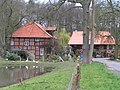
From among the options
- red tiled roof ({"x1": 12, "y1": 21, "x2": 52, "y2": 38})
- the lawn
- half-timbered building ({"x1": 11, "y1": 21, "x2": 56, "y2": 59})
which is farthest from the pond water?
red tiled roof ({"x1": 12, "y1": 21, "x2": 52, "y2": 38})

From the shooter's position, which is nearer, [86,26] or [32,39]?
[86,26]

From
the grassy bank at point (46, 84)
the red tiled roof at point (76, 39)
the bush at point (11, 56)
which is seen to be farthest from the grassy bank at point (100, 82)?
the red tiled roof at point (76, 39)

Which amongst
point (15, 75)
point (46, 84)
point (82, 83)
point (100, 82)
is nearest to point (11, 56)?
point (15, 75)

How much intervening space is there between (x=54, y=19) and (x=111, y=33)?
28.3m

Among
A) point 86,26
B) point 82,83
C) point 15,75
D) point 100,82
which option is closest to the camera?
point 82,83

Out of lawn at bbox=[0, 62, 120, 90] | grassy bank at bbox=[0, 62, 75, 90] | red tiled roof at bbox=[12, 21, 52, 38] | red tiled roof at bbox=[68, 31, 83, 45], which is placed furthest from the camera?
red tiled roof at bbox=[68, 31, 83, 45]

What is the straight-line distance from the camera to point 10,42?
229 ft

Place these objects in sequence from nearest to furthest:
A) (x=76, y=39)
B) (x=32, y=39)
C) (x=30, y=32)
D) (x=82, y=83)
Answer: (x=82, y=83) → (x=32, y=39) → (x=30, y=32) → (x=76, y=39)

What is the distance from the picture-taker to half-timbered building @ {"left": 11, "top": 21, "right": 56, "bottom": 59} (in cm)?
6850

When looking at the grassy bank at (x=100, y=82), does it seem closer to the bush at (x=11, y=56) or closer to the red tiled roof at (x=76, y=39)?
the bush at (x=11, y=56)

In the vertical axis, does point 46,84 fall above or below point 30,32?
below

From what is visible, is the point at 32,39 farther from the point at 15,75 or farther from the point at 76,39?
the point at 15,75

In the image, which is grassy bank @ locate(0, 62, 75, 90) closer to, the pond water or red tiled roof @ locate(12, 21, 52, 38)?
the pond water

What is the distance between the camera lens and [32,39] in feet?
230
